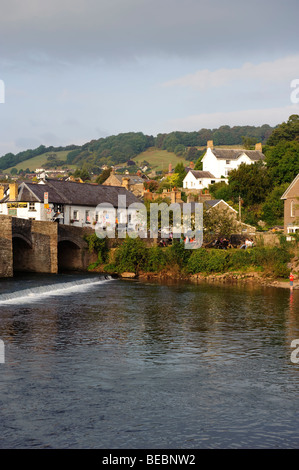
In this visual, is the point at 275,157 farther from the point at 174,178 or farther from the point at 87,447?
the point at 87,447

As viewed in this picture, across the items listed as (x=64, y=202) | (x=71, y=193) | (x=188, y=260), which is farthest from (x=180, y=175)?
(x=188, y=260)

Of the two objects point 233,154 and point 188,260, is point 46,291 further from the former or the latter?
point 233,154

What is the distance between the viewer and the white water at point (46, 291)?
120ft

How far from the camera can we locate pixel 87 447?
1398 centimetres

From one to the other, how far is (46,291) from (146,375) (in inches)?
913

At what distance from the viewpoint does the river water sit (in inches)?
585

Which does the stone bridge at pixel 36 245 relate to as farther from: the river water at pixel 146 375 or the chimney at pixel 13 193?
the river water at pixel 146 375

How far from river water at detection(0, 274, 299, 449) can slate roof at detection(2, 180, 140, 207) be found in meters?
33.0

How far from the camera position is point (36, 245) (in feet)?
182

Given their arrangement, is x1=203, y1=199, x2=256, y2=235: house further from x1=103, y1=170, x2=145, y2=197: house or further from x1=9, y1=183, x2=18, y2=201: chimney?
x1=103, y1=170, x2=145, y2=197: house

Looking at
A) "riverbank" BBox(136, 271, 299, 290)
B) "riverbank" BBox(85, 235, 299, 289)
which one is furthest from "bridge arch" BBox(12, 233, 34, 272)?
"riverbank" BBox(136, 271, 299, 290)

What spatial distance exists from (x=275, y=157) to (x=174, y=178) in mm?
40323
